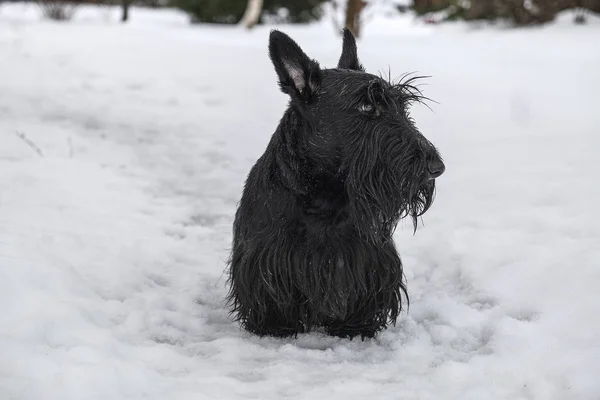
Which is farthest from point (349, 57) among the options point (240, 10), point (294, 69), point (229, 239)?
point (240, 10)

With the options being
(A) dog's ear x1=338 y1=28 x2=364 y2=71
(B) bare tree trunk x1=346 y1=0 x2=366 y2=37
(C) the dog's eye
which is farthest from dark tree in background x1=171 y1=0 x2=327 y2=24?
(C) the dog's eye

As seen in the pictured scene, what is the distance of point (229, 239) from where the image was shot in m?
4.12

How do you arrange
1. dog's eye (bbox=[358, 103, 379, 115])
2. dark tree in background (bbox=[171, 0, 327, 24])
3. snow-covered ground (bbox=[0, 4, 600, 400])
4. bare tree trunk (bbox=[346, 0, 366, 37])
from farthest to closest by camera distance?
dark tree in background (bbox=[171, 0, 327, 24]) → bare tree trunk (bbox=[346, 0, 366, 37]) → dog's eye (bbox=[358, 103, 379, 115]) → snow-covered ground (bbox=[0, 4, 600, 400])

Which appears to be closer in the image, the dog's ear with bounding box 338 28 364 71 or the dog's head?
the dog's head

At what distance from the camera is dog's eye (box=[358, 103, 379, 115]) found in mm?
2621

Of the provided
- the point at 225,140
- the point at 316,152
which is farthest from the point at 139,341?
the point at 225,140

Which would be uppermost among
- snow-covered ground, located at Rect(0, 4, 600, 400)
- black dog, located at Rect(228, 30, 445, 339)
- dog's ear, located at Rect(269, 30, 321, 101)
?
dog's ear, located at Rect(269, 30, 321, 101)

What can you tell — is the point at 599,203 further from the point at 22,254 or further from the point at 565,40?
the point at 565,40

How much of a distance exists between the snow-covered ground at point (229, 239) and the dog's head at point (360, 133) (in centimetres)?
67

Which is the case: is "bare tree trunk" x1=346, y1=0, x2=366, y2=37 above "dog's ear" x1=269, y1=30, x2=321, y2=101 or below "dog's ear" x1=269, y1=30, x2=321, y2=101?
below

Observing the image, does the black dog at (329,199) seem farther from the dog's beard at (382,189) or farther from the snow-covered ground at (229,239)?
the snow-covered ground at (229,239)

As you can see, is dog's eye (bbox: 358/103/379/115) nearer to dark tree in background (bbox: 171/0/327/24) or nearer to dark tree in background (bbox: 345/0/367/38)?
dark tree in background (bbox: 345/0/367/38)

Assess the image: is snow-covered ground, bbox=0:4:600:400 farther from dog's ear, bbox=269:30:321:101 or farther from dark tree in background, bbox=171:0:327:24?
dark tree in background, bbox=171:0:327:24

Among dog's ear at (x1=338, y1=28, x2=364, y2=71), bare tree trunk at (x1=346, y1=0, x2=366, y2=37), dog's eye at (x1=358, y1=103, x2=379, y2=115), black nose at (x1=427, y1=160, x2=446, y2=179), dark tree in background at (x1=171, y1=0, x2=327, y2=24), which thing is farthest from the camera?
dark tree in background at (x1=171, y1=0, x2=327, y2=24)
